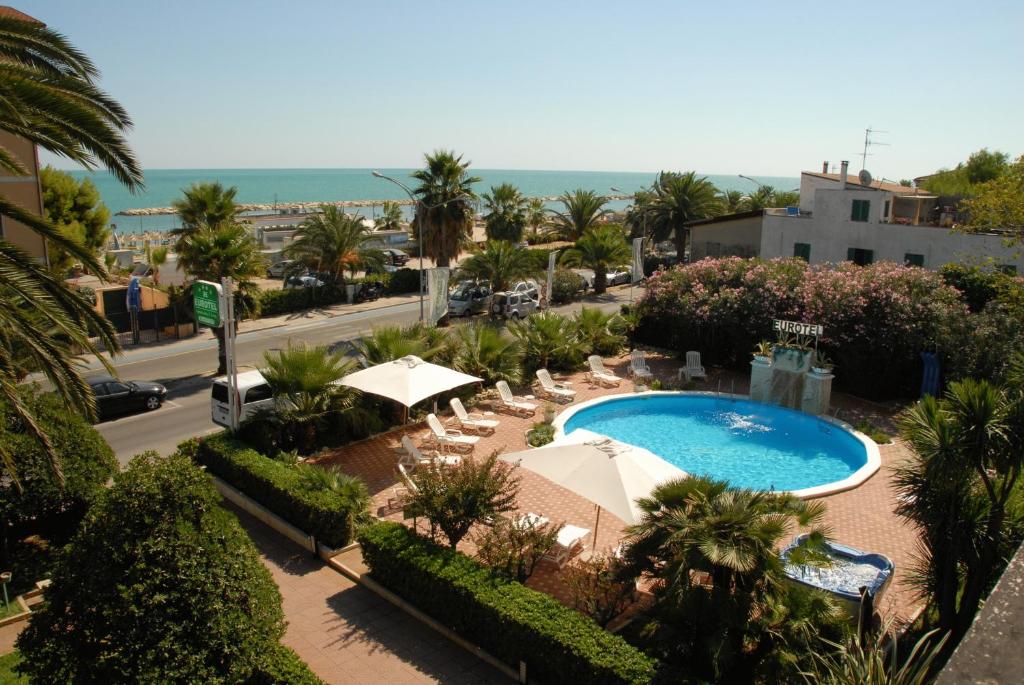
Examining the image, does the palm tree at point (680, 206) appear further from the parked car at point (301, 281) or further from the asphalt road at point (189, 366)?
the parked car at point (301, 281)

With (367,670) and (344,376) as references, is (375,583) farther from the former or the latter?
(344,376)

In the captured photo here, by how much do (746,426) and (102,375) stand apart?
19.6 meters

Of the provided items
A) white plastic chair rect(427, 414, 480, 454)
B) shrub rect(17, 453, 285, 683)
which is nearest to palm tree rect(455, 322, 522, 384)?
white plastic chair rect(427, 414, 480, 454)

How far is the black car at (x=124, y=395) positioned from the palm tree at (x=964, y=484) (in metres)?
19.7

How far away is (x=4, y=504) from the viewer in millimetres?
12367

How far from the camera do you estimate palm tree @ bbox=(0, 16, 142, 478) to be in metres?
10.0

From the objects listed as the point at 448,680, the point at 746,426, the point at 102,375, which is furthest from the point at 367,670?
the point at 102,375

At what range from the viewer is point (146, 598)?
754 cm

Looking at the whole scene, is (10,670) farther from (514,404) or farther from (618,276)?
(618,276)

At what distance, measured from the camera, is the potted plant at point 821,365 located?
21750 mm

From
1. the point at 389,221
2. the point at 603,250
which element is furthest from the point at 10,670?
the point at 389,221

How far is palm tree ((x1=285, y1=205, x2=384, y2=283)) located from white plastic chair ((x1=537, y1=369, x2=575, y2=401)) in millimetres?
18934

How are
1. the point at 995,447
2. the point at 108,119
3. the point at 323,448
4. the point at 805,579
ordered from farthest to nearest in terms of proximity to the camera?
the point at 323,448
the point at 108,119
the point at 805,579
the point at 995,447

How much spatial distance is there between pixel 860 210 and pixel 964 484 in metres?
25.7
